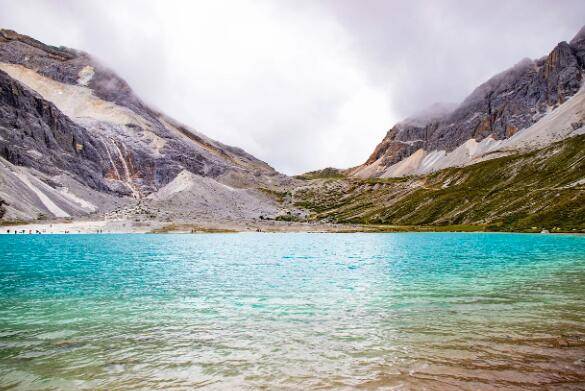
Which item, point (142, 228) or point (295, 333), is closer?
point (295, 333)

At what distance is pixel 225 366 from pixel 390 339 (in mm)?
7666

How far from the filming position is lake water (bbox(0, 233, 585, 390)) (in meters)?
14.1

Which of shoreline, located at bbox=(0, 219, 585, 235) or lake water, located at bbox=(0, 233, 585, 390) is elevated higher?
shoreline, located at bbox=(0, 219, 585, 235)

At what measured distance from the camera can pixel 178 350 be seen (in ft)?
57.3

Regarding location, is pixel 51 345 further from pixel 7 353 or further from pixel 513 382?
pixel 513 382

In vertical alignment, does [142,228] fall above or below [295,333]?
above

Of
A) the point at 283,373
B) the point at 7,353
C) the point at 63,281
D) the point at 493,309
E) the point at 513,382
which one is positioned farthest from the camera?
the point at 63,281

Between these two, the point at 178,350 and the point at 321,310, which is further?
the point at 321,310

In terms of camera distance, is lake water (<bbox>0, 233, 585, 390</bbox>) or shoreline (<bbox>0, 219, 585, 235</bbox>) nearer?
lake water (<bbox>0, 233, 585, 390</bbox>)

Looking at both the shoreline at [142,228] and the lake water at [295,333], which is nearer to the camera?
the lake water at [295,333]

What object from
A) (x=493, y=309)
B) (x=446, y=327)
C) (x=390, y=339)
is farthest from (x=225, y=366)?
(x=493, y=309)

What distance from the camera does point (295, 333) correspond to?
1988 cm

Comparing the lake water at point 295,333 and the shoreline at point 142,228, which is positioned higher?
the shoreline at point 142,228

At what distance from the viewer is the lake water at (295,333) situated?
46.3 feet
